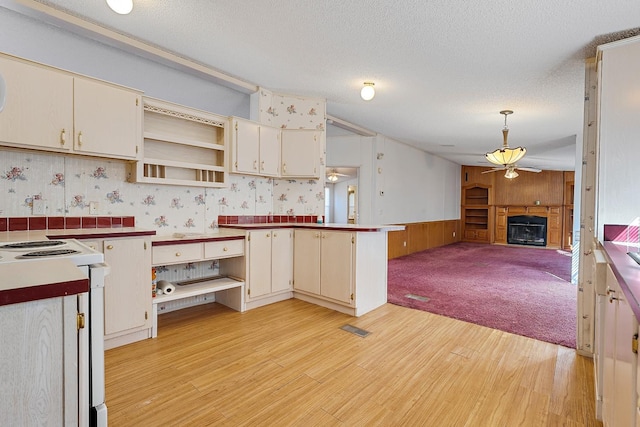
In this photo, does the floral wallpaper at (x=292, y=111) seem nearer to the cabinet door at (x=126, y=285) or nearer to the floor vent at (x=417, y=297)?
the cabinet door at (x=126, y=285)

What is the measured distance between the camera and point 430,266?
19.8ft

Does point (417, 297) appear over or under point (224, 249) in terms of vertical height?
under

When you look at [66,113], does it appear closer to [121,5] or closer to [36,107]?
[36,107]

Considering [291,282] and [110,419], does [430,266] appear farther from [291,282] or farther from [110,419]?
[110,419]

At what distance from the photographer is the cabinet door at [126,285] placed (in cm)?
240

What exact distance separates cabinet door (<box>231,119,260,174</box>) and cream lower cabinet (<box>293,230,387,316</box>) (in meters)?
0.98

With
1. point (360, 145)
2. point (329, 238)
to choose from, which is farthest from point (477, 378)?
point (360, 145)

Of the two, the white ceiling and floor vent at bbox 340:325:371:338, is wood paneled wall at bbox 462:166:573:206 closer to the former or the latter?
the white ceiling

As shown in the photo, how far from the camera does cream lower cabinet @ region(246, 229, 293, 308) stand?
3.40 metres

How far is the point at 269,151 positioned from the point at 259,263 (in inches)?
54.2

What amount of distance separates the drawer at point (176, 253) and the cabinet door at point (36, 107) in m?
1.06

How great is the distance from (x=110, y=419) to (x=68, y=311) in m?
1.22

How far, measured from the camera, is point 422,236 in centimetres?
816

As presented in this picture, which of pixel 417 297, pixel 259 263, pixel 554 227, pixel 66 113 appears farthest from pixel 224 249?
pixel 554 227
